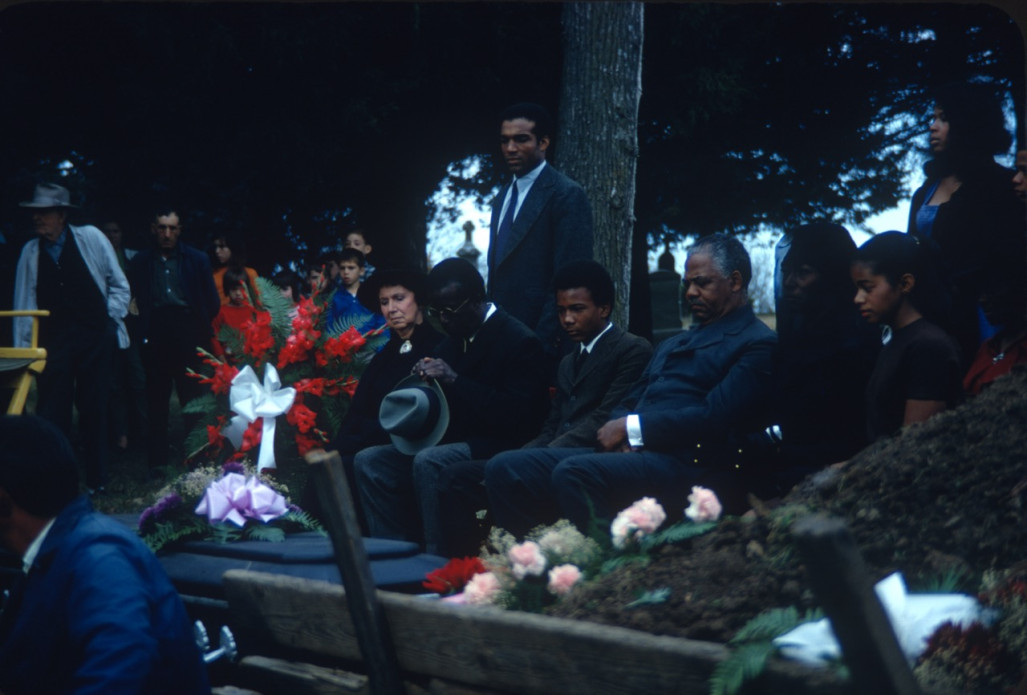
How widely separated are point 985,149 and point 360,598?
3386 mm

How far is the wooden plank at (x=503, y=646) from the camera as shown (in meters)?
2.01

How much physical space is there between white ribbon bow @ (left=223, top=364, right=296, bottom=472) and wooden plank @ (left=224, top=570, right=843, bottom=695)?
3.24 metres

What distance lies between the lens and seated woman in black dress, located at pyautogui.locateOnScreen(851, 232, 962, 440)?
383 cm

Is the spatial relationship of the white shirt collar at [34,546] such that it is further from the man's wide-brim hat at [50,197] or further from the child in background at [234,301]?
the man's wide-brim hat at [50,197]

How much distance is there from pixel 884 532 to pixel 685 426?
1.56 meters

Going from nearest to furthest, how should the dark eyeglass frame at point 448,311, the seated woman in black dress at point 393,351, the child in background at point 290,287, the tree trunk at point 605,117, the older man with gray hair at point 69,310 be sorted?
the dark eyeglass frame at point 448,311 → the seated woman in black dress at point 393,351 → the child in background at point 290,287 → the tree trunk at point 605,117 → the older man with gray hair at point 69,310

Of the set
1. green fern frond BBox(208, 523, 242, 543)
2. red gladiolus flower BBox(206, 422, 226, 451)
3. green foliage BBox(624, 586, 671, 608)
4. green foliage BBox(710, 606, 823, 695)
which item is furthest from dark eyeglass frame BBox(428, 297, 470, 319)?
green foliage BBox(710, 606, 823, 695)

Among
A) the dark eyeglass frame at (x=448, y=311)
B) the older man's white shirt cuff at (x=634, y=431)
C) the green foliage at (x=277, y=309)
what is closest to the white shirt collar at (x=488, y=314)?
the dark eyeglass frame at (x=448, y=311)

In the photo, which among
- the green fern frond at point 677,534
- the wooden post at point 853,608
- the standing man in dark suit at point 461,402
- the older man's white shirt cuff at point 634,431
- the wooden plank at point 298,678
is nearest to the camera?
the wooden post at point 853,608

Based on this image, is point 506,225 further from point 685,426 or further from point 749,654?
point 749,654

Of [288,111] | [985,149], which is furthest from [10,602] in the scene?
A: [288,111]

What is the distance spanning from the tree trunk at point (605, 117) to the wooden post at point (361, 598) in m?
4.83

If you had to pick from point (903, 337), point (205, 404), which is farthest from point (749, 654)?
point (205, 404)

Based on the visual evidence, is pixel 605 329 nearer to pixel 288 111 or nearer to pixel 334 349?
pixel 334 349
